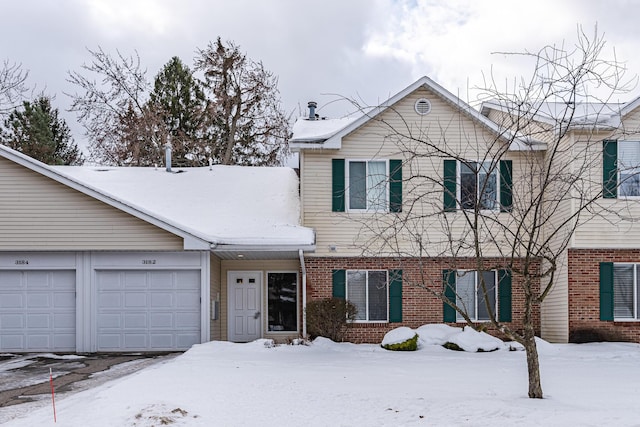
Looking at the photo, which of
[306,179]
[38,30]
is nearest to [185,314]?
[306,179]

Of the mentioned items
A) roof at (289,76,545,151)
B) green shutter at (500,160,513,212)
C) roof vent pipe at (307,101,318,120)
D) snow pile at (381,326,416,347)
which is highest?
roof vent pipe at (307,101,318,120)

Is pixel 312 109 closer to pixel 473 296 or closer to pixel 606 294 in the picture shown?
pixel 473 296

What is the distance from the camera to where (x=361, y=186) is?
57.1 feet

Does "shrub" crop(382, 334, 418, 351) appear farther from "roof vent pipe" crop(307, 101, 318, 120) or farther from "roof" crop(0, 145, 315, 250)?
"roof vent pipe" crop(307, 101, 318, 120)

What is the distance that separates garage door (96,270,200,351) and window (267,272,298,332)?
2.83 m

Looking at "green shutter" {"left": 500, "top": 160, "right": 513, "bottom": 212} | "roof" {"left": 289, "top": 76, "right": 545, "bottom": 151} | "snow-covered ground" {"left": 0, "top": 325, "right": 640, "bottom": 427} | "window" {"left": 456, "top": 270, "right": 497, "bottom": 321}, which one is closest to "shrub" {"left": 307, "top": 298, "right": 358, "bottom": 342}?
"snow-covered ground" {"left": 0, "top": 325, "right": 640, "bottom": 427}

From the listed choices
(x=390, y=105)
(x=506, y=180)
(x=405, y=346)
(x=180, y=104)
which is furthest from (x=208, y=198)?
(x=180, y=104)

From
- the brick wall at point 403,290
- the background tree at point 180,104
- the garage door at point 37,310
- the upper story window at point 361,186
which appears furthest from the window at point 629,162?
the background tree at point 180,104

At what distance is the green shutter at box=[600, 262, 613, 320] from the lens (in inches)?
650

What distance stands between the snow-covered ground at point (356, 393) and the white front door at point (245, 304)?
178 inches

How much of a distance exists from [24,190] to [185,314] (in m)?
4.87

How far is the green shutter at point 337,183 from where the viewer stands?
17.3m

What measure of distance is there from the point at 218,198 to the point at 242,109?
40.8 ft

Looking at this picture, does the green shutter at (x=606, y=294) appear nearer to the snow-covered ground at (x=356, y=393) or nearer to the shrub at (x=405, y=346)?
the snow-covered ground at (x=356, y=393)
